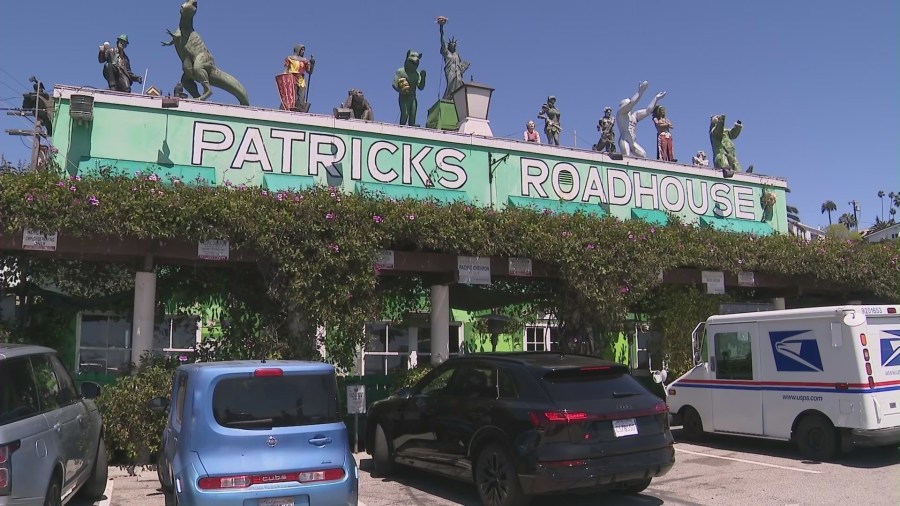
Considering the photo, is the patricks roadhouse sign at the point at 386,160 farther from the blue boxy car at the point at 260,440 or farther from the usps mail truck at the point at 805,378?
the blue boxy car at the point at 260,440

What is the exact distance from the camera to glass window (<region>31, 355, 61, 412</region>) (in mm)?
5988

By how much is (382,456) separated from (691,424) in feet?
19.4

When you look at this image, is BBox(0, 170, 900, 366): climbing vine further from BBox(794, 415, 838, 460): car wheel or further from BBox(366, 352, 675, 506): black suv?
BBox(794, 415, 838, 460): car wheel

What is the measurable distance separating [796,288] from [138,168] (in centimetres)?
1465

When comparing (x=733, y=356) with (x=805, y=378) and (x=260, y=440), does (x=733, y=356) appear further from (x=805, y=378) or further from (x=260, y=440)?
(x=260, y=440)

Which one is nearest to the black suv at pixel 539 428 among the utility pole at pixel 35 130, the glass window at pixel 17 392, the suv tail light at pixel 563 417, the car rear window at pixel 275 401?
the suv tail light at pixel 563 417

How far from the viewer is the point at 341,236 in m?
10.1

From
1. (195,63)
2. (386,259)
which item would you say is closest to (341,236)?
(386,259)

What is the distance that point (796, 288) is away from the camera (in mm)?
15195

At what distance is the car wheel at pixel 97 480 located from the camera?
730cm

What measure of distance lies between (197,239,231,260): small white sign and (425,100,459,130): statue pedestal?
11091 millimetres

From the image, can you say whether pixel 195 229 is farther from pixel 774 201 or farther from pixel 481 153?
pixel 774 201

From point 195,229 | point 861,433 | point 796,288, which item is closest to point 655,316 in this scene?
point 796,288

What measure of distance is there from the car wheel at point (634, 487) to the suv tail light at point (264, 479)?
3188mm
